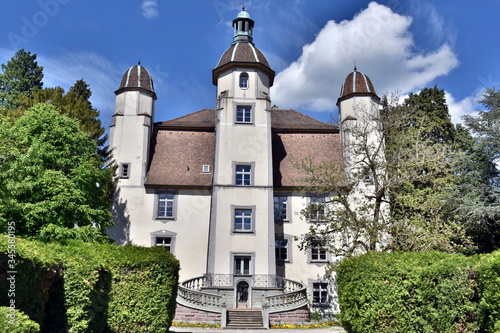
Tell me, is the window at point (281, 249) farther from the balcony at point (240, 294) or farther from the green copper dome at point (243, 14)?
the green copper dome at point (243, 14)

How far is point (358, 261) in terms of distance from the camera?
44.0 feet

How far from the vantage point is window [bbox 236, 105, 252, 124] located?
97.8 ft

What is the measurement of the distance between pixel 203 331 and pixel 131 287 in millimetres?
8306

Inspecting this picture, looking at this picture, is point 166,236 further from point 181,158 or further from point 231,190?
point 181,158

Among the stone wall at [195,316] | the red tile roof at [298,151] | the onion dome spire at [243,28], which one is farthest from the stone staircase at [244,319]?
the onion dome spire at [243,28]

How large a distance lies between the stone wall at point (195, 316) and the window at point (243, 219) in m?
6.11

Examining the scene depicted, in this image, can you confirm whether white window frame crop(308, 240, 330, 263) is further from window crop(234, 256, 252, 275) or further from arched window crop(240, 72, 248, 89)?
arched window crop(240, 72, 248, 89)

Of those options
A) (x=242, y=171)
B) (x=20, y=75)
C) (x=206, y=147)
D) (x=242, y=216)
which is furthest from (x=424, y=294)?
(x=20, y=75)

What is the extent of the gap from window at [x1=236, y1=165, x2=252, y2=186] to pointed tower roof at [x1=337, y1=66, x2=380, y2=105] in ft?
32.6

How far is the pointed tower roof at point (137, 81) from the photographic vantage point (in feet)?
103

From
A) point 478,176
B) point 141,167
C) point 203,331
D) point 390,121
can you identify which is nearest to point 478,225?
point 478,176

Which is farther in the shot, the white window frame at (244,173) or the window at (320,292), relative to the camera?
the white window frame at (244,173)

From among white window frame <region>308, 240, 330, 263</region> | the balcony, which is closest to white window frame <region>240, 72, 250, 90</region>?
A: white window frame <region>308, 240, 330, 263</region>

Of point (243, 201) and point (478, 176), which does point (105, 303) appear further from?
point (478, 176)
